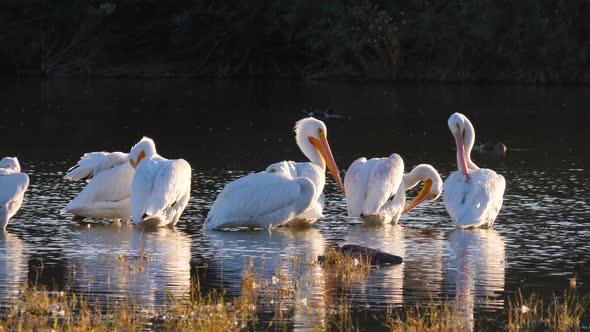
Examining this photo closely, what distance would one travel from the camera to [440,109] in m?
22.7

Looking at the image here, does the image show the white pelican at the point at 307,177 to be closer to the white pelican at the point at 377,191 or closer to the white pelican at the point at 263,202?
the white pelican at the point at 263,202

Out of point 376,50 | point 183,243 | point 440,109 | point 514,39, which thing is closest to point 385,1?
point 376,50

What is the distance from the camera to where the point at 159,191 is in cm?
909

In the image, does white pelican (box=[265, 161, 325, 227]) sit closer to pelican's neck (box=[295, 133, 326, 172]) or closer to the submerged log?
pelican's neck (box=[295, 133, 326, 172])

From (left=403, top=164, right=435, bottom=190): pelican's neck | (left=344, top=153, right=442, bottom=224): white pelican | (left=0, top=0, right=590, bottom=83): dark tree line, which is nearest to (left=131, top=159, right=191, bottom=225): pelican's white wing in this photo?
(left=344, top=153, right=442, bottom=224): white pelican

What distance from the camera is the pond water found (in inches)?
285

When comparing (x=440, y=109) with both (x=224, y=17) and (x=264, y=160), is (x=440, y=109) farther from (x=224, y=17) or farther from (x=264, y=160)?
(x=224, y=17)

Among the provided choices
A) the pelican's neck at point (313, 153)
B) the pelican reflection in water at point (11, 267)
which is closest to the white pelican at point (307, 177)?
the pelican's neck at point (313, 153)

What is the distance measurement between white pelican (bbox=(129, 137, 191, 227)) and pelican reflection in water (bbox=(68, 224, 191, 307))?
0.40ft

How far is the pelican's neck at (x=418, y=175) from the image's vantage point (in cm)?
1053

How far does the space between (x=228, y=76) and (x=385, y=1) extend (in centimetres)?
459

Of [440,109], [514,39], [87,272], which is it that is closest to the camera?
[87,272]

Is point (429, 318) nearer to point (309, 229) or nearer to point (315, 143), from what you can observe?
point (309, 229)

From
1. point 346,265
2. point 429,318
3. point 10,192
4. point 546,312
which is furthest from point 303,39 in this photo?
point 429,318
